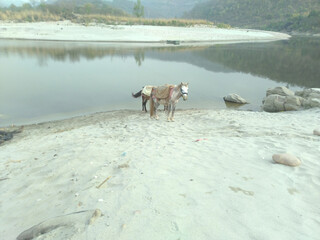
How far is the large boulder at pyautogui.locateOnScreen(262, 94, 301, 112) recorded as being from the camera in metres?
10.2

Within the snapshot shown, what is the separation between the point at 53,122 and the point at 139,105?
4237 millimetres

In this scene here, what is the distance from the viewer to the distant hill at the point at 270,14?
82375mm

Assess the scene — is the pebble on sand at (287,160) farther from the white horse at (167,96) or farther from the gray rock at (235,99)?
the gray rock at (235,99)

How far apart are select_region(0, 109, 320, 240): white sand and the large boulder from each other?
421 centimetres

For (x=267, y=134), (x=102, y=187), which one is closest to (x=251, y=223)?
(x=102, y=187)

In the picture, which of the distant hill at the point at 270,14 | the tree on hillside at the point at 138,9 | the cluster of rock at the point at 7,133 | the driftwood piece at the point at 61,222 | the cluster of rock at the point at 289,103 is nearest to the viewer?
the driftwood piece at the point at 61,222

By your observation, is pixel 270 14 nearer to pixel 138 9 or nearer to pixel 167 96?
pixel 138 9

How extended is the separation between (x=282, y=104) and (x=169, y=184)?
935 cm

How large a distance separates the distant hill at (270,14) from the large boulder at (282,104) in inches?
3413

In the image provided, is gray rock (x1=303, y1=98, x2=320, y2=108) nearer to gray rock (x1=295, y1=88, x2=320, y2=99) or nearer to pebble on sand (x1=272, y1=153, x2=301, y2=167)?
gray rock (x1=295, y1=88, x2=320, y2=99)

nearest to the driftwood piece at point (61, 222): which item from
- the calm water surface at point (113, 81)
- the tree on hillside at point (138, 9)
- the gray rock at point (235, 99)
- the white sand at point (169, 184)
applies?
the white sand at point (169, 184)

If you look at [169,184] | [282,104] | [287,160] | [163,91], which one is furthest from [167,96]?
[282,104]

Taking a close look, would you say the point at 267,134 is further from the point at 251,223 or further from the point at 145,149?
the point at 251,223

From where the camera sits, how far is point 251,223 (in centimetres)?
245
